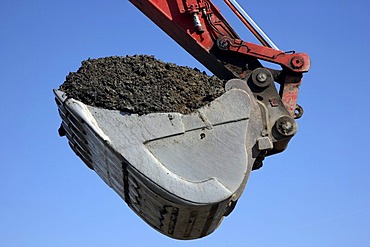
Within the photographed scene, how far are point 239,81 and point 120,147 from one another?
50.6 inches

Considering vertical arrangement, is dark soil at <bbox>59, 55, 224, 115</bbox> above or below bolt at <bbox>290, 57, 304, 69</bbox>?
above

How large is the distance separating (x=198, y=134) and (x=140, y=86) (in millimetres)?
639

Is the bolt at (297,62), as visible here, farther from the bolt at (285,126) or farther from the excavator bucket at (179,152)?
the excavator bucket at (179,152)

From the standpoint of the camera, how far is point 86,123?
6.57 meters

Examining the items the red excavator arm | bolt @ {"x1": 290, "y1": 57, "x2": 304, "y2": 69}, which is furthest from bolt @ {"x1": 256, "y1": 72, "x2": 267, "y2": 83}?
bolt @ {"x1": 290, "y1": 57, "x2": 304, "y2": 69}

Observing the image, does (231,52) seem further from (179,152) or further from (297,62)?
(179,152)

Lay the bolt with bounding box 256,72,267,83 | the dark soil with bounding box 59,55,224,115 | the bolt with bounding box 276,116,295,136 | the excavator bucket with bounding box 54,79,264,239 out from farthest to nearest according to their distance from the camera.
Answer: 1. the bolt with bounding box 256,72,267,83
2. the bolt with bounding box 276,116,295,136
3. the dark soil with bounding box 59,55,224,115
4. the excavator bucket with bounding box 54,79,264,239

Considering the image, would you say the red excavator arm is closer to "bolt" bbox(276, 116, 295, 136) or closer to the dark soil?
"bolt" bbox(276, 116, 295, 136)

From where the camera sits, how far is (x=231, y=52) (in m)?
7.43

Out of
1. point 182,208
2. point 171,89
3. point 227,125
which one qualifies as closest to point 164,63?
point 171,89

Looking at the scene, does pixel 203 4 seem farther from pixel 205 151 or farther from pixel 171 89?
pixel 205 151

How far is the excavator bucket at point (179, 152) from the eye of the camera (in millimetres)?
6398

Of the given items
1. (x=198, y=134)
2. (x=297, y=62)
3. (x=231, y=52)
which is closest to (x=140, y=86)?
(x=198, y=134)

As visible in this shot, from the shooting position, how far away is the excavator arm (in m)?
6.45
